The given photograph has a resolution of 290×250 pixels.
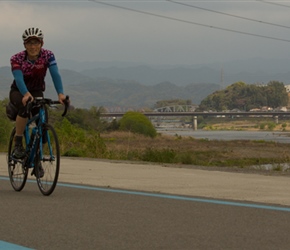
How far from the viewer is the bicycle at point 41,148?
973 cm

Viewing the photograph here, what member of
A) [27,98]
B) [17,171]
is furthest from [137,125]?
[27,98]

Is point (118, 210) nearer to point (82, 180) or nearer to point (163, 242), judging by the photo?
point (163, 242)

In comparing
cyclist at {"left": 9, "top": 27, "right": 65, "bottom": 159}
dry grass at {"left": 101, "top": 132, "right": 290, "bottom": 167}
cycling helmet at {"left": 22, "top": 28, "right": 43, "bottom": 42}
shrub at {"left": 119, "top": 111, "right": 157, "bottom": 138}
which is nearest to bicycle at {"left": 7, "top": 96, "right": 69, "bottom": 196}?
cyclist at {"left": 9, "top": 27, "right": 65, "bottom": 159}

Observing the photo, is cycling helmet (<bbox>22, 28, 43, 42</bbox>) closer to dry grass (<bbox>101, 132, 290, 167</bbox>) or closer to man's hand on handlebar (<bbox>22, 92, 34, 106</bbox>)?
man's hand on handlebar (<bbox>22, 92, 34, 106</bbox>)

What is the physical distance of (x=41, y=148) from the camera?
32.6 feet

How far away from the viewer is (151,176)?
13.2 metres

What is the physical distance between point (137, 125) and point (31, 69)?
88.8 m

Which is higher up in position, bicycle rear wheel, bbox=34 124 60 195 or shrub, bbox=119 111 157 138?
shrub, bbox=119 111 157 138

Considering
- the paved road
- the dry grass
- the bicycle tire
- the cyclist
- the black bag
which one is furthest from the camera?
the dry grass

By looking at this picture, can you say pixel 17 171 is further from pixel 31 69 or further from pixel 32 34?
pixel 32 34

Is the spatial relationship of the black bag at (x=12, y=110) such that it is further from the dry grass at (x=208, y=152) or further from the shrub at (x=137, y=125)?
the shrub at (x=137, y=125)

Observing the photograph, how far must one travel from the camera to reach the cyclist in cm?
966

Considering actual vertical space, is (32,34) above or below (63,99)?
above

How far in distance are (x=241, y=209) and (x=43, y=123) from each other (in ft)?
8.45
